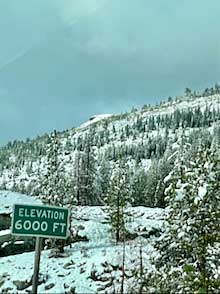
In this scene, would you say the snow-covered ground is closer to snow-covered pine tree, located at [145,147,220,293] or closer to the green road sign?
snow-covered pine tree, located at [145,147,220,293]

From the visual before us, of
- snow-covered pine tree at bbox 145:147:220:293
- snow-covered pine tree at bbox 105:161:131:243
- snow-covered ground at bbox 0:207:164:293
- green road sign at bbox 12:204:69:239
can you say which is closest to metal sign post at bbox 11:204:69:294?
green road sign at bbox 12:204:69:239

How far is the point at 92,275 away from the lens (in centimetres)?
1755

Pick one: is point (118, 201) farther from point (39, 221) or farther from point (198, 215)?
point (39, 221)

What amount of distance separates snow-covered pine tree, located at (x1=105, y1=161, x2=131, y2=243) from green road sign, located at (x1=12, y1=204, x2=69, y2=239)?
707 inches

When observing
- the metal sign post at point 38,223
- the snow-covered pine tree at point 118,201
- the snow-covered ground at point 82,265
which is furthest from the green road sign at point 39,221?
the snow-covered pine tree at point 118,201

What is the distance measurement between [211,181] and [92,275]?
941 centimetres

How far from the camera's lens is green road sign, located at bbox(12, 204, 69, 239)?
589 centimetres

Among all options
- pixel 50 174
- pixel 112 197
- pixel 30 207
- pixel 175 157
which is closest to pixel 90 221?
pixel 112 197

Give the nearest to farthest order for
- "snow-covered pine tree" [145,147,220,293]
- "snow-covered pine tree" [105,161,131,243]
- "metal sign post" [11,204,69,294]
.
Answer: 1. "metal sign post" [11,204,69,294]
2. "snow-covered pine tree" [145,147,220,293]
3. "snow-covered pine tree" [105,161,131,243]

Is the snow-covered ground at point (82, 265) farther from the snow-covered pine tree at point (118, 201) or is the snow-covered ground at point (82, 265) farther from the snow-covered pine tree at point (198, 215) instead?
the snow-covered pine tree at point (198, 215)

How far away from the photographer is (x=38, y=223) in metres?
5.93

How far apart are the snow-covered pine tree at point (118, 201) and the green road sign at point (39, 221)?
17949 mm

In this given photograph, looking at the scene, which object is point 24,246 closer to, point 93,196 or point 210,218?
point 210,218

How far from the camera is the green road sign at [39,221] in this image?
5887mm
